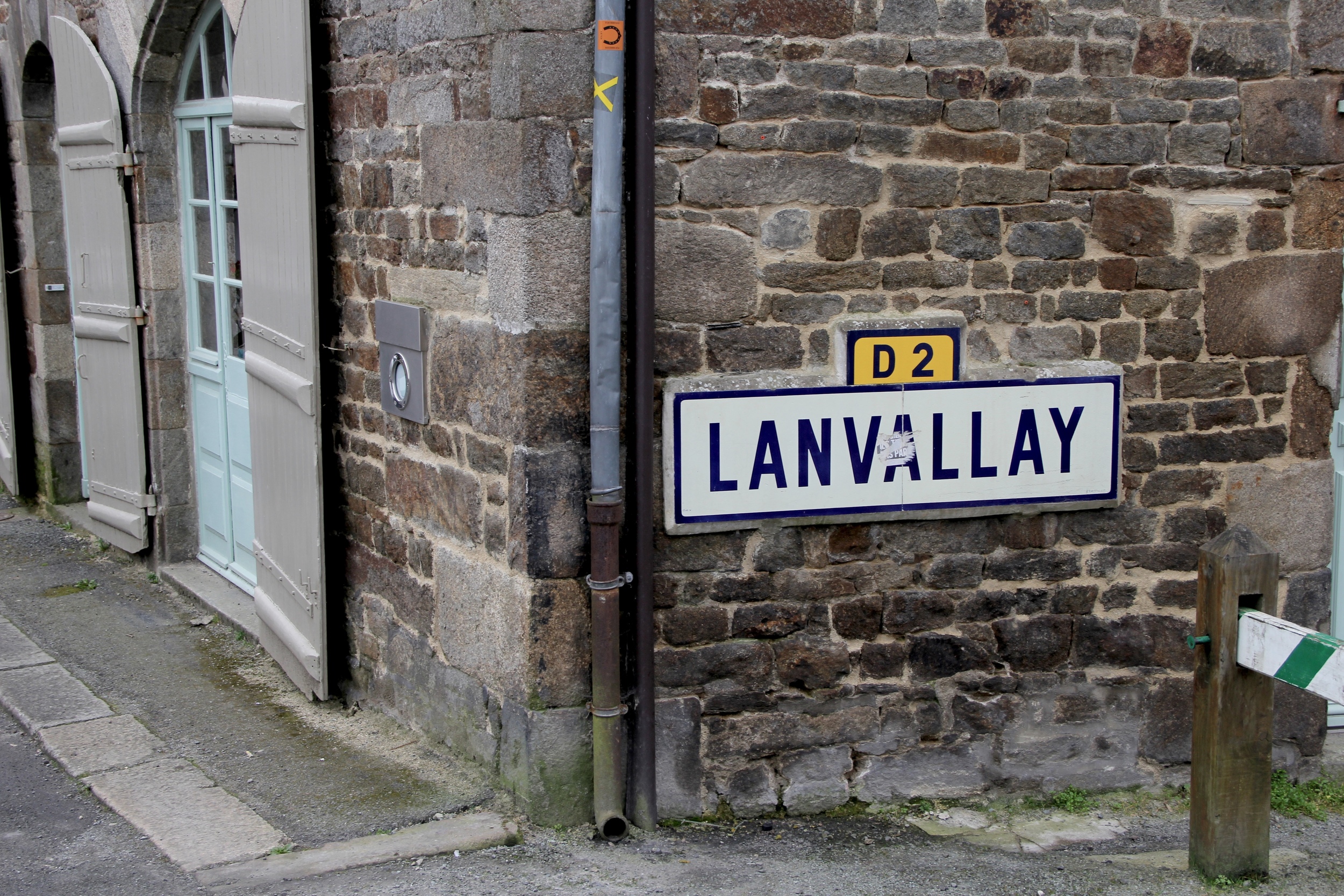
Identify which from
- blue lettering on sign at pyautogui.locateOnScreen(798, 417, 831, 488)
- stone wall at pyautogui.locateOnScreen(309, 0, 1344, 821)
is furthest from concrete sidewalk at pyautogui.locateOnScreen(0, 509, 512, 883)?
blue lettering on sign at pyautogui.locateOnScreen(798, 417, 831, 488)

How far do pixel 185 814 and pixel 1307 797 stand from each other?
3823 mm

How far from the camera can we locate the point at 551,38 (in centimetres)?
387

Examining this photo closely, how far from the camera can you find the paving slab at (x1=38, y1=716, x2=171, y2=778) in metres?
4.64

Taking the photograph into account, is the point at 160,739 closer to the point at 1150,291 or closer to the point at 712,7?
the point at 712,7

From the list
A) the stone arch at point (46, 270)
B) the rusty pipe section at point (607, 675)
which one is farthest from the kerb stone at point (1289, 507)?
the stone arch at point (46, 270)

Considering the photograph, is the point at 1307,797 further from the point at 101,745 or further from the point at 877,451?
the point at 101,745

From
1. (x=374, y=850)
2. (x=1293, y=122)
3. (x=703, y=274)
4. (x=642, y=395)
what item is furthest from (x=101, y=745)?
(x=1293, y=122)

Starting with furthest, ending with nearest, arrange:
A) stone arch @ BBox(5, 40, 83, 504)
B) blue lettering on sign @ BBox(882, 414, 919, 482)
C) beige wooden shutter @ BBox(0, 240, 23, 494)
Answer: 1. beige wooden shutter @ BBox(0, 240, 23, 494)
2. stone arch @ BBox(5, 40, 83, 504)
3. blue lettering on sign @ BBox(882, 414, 919, 482)

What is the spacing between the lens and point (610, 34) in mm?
3814

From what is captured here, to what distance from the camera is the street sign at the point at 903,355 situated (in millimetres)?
4223

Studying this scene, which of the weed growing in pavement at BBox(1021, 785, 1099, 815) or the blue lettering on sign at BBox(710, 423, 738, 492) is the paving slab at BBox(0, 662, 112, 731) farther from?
the weed growing in pavement at BBox(1021, 785, 1099, 815)

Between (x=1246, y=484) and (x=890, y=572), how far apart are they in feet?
4.41

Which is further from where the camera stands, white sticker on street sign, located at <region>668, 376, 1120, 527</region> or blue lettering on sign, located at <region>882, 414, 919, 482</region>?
blue lettering on sign, located at <region>882, 414, 919, 482</region>

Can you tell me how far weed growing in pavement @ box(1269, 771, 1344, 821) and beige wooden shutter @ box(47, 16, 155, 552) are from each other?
17.8 feet
